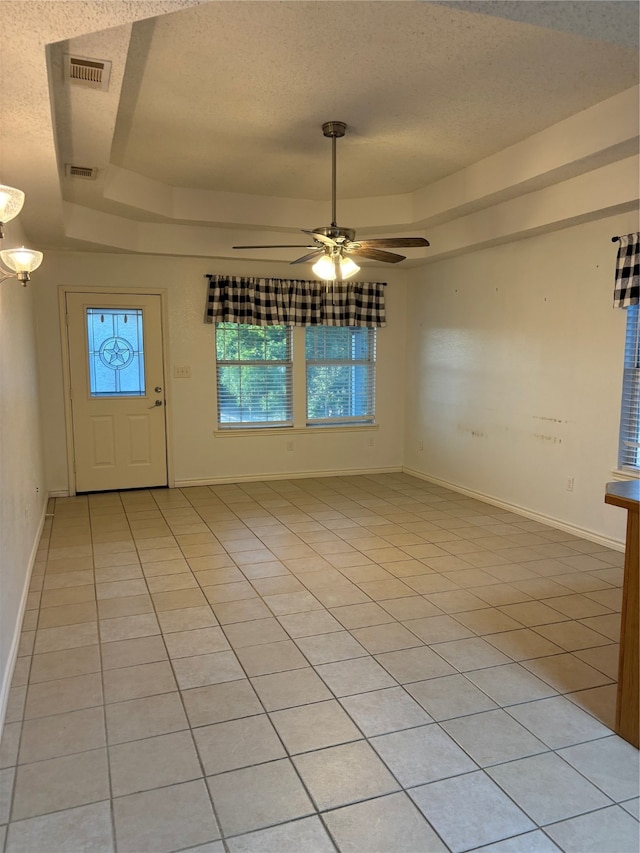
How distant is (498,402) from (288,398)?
89.5 inches

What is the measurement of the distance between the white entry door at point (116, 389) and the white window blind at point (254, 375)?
0.65 metres

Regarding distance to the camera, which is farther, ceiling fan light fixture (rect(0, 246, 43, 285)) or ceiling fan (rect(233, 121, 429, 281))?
ceiling fan (rect(233, 121, 429, 281))

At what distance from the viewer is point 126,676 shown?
2.46 m

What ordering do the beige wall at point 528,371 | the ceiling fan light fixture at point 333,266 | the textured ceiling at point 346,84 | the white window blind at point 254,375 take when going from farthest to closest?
1. the white window blind at point 254,375
2. the beige wall at point 528,371
3. the ceiling fan light fixture at point 333,266
4. the textured ceiling at point 346,84

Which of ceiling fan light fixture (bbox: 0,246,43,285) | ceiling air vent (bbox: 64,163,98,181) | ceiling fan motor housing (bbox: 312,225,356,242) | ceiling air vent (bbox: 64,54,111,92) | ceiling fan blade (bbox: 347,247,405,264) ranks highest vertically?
ceiling air vent (bbox: 64,163,98,181)

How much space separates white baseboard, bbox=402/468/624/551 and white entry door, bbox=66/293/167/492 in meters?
2.99

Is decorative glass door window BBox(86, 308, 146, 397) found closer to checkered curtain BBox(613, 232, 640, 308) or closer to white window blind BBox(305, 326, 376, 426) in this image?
white window blind BBox(305, 326, 376, 426)

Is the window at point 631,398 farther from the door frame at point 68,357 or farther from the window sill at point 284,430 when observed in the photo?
the door frame at point 68,357

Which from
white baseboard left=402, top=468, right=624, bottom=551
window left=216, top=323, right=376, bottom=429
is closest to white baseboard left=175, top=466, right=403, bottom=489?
window left=216, top=323, right=376, bottom=429

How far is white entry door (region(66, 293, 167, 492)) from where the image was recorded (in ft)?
18.1

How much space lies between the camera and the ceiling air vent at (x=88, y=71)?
2.30 metres

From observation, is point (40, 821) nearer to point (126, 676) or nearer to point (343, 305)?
point (126, 676)

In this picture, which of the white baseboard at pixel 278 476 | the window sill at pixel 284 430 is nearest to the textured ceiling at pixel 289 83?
the window sill at pixel 284 430

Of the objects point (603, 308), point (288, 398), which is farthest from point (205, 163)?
point (603, 308)
